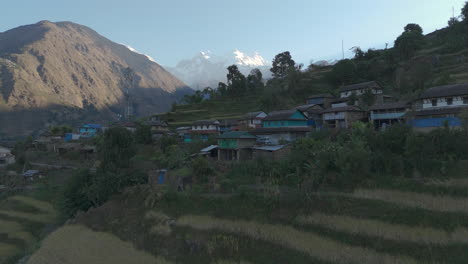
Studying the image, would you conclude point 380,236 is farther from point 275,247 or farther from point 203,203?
point 203,203

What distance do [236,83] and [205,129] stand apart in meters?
27.2

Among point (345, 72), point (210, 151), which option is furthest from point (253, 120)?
point (345, 72)

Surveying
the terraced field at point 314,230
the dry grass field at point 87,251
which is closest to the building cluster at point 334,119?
the terraced field at point 314,230

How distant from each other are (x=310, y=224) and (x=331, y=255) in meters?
2.52

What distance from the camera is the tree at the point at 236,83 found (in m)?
68.3

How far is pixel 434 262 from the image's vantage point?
1152 cm

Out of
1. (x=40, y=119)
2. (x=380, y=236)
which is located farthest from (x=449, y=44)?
(x=40, y=119)

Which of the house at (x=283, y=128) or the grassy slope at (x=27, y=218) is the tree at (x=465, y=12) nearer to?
the house at (x=283, y=128)

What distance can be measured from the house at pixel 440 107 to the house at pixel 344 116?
699 cm

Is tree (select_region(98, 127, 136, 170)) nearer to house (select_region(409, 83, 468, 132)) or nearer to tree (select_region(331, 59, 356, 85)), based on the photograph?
house (select_region(409, 83, 468, 132))

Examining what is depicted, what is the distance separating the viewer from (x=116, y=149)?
29172mm

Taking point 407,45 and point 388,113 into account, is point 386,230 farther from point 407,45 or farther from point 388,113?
point 407,45

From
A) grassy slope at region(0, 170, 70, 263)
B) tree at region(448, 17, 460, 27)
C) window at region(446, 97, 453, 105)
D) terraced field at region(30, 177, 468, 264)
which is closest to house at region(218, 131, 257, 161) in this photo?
terraced field at region(30, 177, 468, 264)

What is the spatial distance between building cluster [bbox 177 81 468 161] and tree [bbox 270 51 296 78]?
31.9 metres
